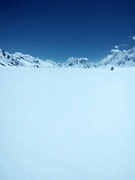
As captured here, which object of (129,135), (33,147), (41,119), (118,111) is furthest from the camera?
(118,111)

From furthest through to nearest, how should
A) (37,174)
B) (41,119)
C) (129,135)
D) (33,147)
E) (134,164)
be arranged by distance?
1. (41,119)
2. (129,135)
3. (33,147)
4. (134,164)
5. (37,174)

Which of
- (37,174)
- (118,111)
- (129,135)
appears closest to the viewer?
(37,174)

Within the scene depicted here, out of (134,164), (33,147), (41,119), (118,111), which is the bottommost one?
(134,164)

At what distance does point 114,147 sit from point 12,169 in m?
2.40

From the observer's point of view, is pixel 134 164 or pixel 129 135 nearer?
pixel 134 164

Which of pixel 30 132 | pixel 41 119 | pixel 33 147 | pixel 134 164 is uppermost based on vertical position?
pixel 41 119

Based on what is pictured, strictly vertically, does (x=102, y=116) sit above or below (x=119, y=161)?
above

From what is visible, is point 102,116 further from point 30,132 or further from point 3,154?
point 3,154

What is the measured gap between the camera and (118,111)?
5938 mm

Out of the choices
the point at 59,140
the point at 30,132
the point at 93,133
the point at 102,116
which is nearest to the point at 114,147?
the point at 93,133

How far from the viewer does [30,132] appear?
4.23 meters

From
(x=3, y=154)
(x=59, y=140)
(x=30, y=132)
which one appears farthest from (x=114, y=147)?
(x=3, y=154)

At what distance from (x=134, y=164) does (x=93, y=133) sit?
4.41 ft

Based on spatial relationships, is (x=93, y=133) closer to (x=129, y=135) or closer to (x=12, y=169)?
(x=129, y=135)
